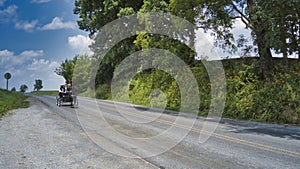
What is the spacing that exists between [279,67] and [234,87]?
2.82 m

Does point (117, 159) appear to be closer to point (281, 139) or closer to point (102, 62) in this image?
point (281, 139)

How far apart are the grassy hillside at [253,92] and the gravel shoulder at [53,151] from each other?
8.87 meters

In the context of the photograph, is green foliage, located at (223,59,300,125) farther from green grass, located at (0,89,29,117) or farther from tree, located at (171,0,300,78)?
green grass, located at (0,89,29,117)

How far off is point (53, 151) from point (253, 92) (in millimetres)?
11210

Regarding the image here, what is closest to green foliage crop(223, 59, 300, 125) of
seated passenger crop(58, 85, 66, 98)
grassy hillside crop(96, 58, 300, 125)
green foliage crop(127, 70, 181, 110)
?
grassy hillside crop(96, 58, 300, 125)

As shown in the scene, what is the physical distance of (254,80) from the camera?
15.0 metres


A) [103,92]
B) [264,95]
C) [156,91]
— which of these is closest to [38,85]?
[103,92]

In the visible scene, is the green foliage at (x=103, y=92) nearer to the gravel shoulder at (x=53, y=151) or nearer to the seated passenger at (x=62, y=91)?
the seated passenger at (x=62, y=91)

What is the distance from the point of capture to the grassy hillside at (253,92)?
12.4 metres

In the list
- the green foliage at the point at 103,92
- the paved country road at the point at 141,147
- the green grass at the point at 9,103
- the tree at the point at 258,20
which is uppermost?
the tree at the point at 258,20

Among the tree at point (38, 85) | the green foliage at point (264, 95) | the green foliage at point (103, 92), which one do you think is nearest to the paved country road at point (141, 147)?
the green foliage at point (264, 95)

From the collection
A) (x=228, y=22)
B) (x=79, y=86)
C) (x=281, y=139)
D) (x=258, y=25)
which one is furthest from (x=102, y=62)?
(x=281, y=139)

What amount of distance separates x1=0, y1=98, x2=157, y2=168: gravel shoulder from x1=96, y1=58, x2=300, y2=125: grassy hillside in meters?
8.87

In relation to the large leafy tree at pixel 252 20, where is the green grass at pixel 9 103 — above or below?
below
